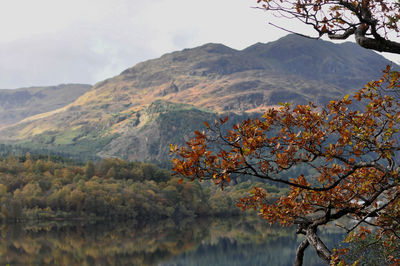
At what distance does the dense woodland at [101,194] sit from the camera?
12406 centimetres

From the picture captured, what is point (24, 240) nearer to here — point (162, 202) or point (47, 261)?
point (47, 261)

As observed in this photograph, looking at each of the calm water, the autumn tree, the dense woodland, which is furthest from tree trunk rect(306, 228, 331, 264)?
the dense woodland

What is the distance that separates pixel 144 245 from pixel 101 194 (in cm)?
4448

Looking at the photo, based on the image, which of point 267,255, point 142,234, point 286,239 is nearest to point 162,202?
point 142,234

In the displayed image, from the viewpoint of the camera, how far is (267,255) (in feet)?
262

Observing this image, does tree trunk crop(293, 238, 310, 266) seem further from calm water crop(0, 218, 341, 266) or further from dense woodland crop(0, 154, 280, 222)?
dense woodland crop(0, 154, 280, 222)

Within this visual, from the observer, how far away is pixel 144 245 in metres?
85.9

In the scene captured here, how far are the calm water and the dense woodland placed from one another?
972 cm

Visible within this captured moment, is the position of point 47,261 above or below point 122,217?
above

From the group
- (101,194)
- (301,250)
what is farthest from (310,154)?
(101,194)

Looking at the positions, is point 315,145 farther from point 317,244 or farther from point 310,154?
point 317,244

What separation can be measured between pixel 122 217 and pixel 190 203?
22.1m

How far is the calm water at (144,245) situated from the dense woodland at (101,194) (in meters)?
9.72

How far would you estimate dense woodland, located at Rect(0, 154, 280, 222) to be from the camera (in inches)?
Answer: 4884
